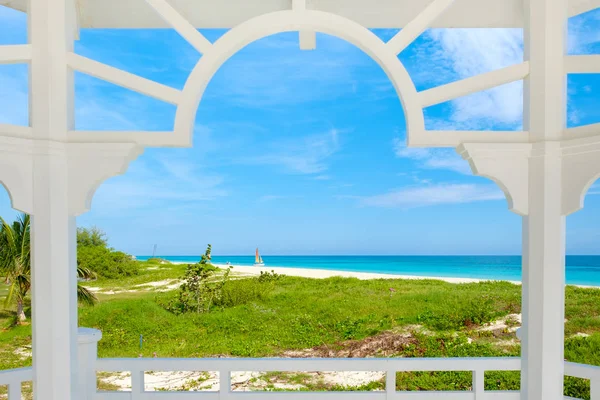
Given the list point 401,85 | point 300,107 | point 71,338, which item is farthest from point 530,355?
point 300,107

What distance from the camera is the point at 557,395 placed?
1.74 metres

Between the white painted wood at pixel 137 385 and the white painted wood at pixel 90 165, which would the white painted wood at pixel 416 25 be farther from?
the white painted wood at pixel 137 385

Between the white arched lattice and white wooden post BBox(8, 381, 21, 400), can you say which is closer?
the white arched lattice

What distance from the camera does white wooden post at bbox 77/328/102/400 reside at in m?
2.00

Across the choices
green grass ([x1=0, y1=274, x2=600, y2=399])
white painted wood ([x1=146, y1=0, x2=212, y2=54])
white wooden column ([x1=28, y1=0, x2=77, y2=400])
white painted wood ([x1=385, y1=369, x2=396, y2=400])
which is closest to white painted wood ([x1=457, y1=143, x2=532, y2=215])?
white painted wood ([x1=385, y1=369, x2=396, y2=400])

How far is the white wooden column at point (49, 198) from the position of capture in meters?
1.71

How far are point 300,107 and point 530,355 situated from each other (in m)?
11.8

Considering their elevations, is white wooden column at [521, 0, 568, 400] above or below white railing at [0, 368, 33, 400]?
above

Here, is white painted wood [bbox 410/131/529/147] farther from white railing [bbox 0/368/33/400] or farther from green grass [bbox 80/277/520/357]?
green grass [bbox 80/277/520/357]

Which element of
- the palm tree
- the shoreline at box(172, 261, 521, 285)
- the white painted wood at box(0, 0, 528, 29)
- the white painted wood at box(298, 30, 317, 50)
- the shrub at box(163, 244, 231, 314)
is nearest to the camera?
the white painted wood at box(0, 0, 528, 29)

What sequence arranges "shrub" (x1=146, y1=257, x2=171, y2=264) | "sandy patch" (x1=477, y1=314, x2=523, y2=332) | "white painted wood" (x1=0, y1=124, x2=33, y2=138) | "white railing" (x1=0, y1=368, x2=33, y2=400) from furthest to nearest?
"shrub" (x1=146, y1=257, x2=171, y2=264)
"sandy patch" (x1=477, y1=314, x2=523, y2=332)
"white railing" (x1=0, y1=368, x2=33, y2=400)
"white painted wood" (x1=0, y1=124, x2=33, y2=138)

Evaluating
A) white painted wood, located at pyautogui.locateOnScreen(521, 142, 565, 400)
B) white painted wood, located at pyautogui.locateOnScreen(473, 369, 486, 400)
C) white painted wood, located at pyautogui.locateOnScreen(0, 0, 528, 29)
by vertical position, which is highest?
white painted wood, located at pyautogui.locateOnScreen(0, 0, 528, 29)

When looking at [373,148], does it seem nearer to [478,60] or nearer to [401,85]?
[478,60]

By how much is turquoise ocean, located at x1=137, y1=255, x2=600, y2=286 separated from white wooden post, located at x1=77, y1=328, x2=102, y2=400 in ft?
30.2
